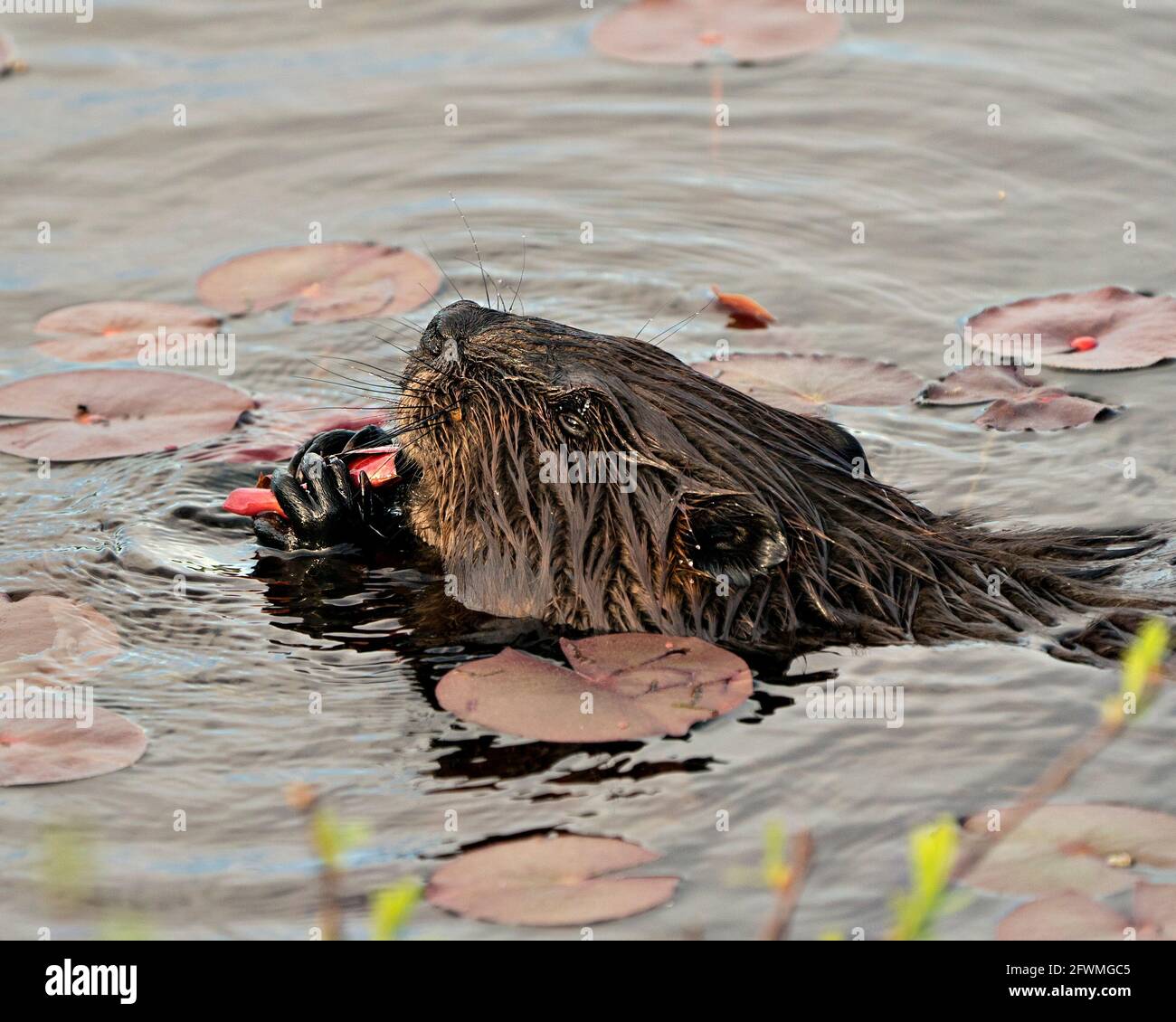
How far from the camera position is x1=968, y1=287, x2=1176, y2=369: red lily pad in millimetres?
8000

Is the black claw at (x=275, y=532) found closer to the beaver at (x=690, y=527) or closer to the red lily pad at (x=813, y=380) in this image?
the beaver at (x=690, y=527)

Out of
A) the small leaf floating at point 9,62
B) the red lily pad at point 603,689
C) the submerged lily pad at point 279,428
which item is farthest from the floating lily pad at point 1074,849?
the small leaf floating at point 9,62

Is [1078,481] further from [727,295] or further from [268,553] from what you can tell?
[268,553]

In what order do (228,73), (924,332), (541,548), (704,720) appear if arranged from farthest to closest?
(228,73), (924,332), (541,548), (704,720)

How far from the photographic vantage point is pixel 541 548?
593 centimetres

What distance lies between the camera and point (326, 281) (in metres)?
8.89

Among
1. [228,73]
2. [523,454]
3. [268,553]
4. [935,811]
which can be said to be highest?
[228,73]

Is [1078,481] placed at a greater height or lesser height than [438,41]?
lesser

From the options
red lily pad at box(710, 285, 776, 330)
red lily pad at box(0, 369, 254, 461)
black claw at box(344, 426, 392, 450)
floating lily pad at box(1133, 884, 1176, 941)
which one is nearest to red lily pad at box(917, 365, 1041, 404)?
red lily pad at box(710, 285, 776, 330)

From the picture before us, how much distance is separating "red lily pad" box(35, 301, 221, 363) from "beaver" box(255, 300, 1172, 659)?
2.64 m

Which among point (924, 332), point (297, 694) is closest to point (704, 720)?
point (297, 694)

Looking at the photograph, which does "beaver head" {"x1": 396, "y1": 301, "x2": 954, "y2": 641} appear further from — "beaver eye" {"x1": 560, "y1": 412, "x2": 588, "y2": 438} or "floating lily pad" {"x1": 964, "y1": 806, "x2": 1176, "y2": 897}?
"floating lily pad" {"x1": 964, "y1": 806, "x2": 1176, "y2": 897}

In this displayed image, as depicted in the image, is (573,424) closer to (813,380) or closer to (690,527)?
(690,527)

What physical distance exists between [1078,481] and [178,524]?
352 cm
